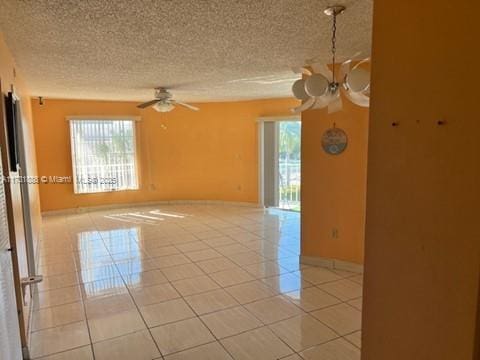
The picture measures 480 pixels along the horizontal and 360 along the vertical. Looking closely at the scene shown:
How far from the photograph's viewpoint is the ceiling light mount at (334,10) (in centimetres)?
205

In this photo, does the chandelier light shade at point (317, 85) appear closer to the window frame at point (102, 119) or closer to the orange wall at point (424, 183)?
the orange wall at point (424, 183)

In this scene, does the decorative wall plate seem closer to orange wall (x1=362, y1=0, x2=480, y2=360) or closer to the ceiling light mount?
the ceiling light mount

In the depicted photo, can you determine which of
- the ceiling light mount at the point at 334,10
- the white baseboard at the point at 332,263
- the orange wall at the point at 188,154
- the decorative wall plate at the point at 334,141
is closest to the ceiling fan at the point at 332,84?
the ceiling light mount at the point at 334,10

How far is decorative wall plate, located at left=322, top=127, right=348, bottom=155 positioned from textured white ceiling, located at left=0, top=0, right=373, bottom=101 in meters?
0.75

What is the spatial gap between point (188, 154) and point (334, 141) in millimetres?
4420

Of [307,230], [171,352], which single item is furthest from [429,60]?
[307,230]

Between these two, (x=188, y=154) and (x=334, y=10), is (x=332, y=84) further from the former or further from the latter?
(x=188, y=154)

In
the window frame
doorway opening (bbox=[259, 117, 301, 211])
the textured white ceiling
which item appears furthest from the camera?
doorway opening (bbox=[259, 117, 301, 211])

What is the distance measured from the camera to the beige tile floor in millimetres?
2412

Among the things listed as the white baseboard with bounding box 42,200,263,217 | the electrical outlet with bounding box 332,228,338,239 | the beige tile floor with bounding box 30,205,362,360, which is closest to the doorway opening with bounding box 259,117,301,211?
the white baseboard with bounding box 42,200,263,217

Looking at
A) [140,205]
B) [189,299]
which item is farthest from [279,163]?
[189,299]

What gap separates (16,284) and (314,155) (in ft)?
9.38

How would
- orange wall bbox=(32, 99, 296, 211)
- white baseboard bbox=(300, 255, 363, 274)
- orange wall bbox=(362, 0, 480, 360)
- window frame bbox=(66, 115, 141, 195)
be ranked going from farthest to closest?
1. orange wall bbox=(32, 99, 296, 211)
2. window frame bbox=(66, 115, 141, 195)
3. white baseboard bbox=(300, 255, 363, 274)
4. orange wall bbox=(362, 0, 480, 360)

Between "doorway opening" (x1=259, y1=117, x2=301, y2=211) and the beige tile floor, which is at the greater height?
"doorway opening" (x1=259, y1=117, x2=301, y2=211)
